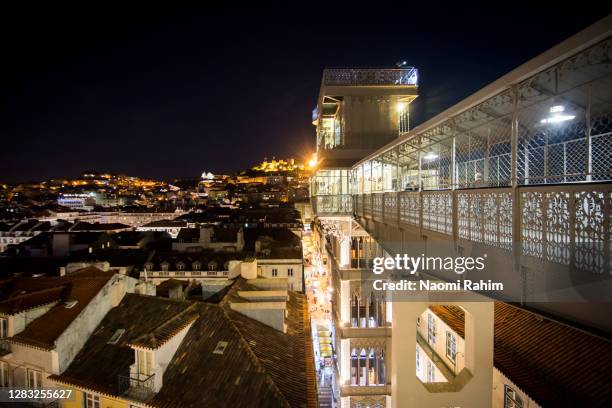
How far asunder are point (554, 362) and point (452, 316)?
172 inches

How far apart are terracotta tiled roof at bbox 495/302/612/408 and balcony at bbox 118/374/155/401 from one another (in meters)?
9.64

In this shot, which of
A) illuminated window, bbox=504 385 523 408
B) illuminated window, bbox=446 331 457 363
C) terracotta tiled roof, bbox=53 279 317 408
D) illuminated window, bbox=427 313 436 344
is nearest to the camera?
illuminated window, bbox=504 385 523 408

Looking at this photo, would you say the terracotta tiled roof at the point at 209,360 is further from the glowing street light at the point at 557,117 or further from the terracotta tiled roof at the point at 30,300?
the glowing street light at the point at 557,117

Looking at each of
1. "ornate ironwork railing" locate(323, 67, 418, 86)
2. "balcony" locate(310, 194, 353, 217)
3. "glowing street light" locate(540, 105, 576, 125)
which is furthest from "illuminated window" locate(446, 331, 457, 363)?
"ornate ironwork railing" locate(323, 67, 418, 86)

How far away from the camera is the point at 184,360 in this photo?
11.5 metres

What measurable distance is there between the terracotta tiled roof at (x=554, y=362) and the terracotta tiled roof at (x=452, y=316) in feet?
4.13

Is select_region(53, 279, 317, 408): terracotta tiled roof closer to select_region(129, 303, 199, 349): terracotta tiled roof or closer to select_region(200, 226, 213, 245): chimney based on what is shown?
select_region(129, 303, 199, 349): terracotta tiled roof

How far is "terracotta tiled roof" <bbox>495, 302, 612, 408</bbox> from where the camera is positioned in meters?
Result: 6.55

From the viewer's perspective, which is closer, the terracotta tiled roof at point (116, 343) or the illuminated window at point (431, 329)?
the terracotta tiled roof at point (116, 343)

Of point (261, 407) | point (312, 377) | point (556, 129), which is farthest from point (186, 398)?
point (556, 129)

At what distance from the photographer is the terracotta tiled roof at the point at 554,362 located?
655 cm

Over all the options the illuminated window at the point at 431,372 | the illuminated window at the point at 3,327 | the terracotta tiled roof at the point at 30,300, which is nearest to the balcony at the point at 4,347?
the illuminated window at the point at 3,327

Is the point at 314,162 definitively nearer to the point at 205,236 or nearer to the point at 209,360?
the point at 209,360

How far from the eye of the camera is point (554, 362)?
25.0ft
